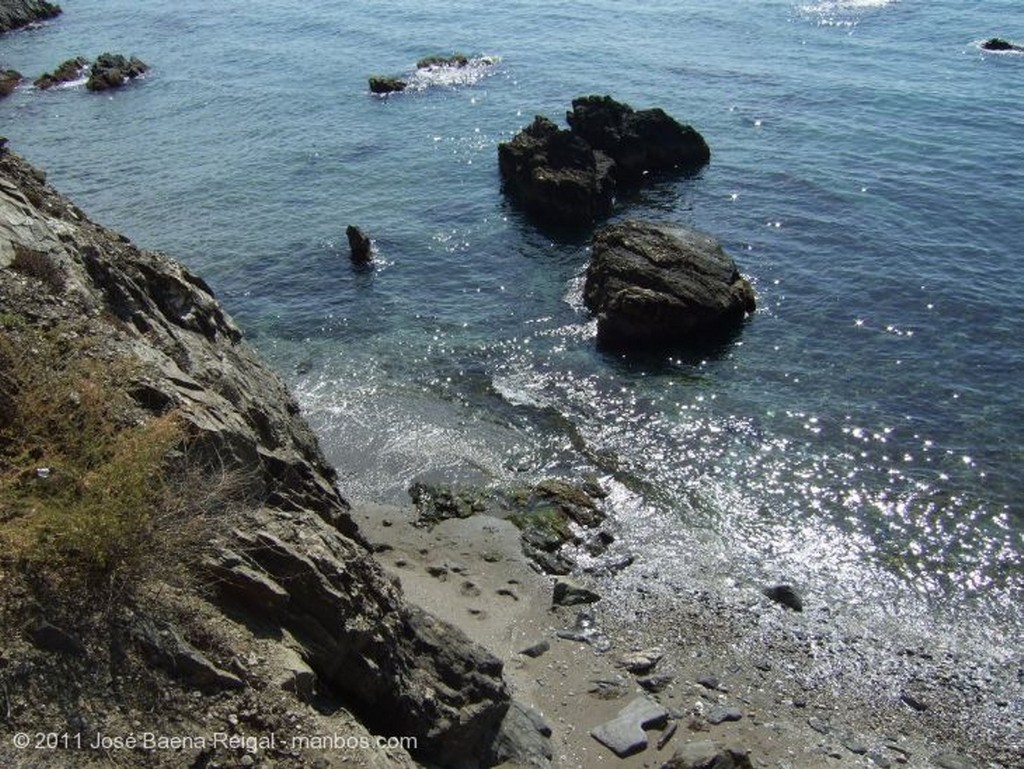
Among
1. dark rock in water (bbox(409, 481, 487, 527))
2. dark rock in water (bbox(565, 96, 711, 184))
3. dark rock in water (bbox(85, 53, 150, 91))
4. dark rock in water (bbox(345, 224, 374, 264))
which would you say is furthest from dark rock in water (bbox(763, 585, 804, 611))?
dark rock in water (bbox(85, 53, 150, 91))

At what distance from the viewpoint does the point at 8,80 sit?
68875mm

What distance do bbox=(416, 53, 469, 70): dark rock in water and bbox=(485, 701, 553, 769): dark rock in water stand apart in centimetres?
6011

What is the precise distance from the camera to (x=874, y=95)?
55219 mm

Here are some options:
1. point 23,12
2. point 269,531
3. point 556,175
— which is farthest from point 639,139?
point 23,12

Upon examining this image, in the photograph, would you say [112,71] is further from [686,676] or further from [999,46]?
[686,676]

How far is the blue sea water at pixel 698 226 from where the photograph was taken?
24.5 m

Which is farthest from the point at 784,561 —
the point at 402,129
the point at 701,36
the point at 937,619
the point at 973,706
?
the point at 701,36

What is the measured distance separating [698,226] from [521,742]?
30.3m

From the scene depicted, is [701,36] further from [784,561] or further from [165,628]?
[165,628]

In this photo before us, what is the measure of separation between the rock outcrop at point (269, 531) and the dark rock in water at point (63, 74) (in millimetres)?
60645

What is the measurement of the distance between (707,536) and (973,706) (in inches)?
281

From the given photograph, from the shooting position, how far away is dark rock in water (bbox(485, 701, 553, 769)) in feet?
49.7

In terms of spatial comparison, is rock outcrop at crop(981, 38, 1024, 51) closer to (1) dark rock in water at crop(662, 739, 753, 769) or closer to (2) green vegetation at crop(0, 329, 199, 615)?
(1) dark rock in water at crop(662, 739, 753, 769)

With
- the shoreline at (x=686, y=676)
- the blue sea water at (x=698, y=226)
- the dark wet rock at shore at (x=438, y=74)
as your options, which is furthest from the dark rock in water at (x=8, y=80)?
the shoreline at (x=686, y=676)
